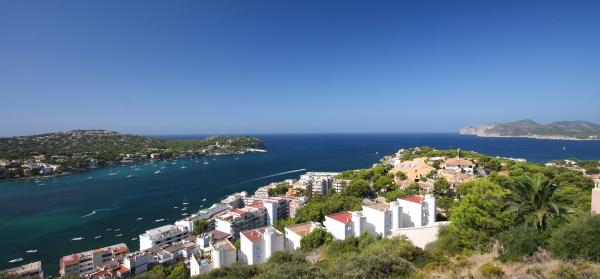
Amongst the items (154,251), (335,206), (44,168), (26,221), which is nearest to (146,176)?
(44,168)

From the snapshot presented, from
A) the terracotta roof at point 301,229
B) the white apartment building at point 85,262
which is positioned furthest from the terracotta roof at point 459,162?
the white apartment building at point 85,262

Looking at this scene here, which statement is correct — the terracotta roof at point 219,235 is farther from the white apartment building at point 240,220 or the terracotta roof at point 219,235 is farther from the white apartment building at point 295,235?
the white apartment building at point 295,235

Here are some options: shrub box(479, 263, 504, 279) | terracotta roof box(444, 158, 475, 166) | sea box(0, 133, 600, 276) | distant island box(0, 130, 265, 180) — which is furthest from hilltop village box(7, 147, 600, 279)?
distant island box(0, 130, 265, 180)

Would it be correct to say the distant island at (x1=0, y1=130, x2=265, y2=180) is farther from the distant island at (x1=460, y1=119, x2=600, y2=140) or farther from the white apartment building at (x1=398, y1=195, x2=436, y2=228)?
the distant island at (x1=460, y1=119, x2=600, y2=140)

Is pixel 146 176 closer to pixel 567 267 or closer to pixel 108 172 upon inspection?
pixel 108 172

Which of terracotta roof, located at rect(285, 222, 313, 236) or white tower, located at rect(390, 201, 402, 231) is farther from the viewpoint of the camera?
terracotta roof, located at rect(285, 222, 313, 236)
